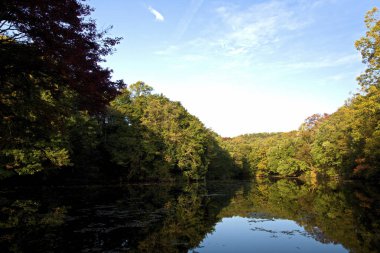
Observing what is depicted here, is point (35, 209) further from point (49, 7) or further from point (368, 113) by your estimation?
point (368, 113)

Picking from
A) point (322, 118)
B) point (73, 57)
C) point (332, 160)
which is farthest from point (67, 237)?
point (322, 118)

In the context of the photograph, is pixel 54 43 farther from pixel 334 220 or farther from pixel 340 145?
pixel 340 145

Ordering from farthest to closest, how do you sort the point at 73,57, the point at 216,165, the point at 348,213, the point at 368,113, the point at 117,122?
the point at 216,165 → the point at 117,122 → the point at 368,113 → the point at 348,213 → the point at 73,57

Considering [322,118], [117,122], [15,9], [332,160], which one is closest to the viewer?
[15,9]

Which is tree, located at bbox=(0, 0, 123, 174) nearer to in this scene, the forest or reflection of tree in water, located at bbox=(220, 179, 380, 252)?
the forest

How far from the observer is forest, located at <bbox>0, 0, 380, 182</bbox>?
895cm

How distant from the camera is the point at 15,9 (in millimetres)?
8367

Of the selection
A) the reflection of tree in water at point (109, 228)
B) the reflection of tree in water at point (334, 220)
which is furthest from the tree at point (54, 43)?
the reflection of tree in water at point (334, 220)

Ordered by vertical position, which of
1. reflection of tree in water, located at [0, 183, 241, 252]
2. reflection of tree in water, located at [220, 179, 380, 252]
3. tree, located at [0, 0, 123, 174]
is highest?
tree, located at [0, 0, 123, 174]

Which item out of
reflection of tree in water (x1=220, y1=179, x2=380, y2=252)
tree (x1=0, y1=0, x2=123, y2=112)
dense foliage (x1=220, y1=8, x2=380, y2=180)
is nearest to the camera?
tree (x1=0, y1=0, x2=123, y2=112)

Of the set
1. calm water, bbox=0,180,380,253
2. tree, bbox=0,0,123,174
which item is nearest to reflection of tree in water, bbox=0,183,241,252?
calm water, bbox=0,180,380,253

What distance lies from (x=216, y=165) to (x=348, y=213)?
53514 mm

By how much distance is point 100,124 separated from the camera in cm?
4434

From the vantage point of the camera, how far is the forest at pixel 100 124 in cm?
895
